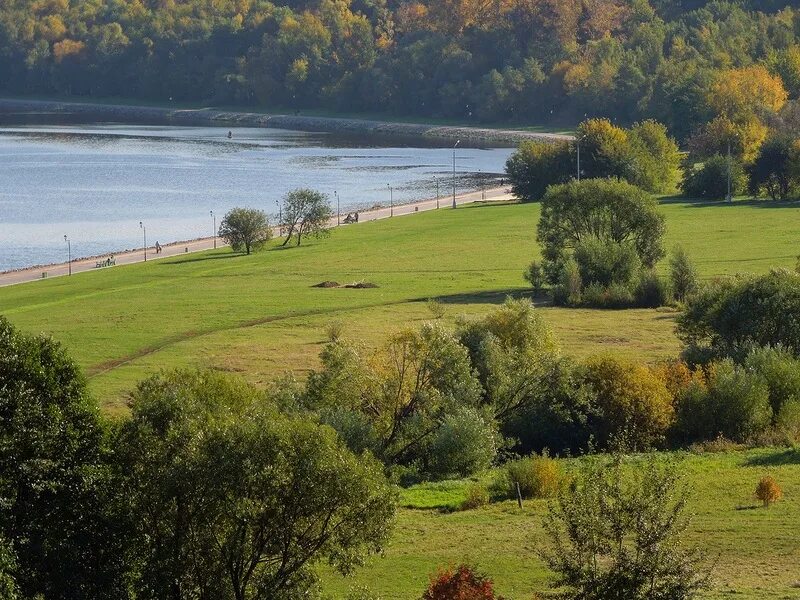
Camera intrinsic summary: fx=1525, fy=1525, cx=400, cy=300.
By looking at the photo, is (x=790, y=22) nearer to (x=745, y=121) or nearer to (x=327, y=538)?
(x=745, y=121)

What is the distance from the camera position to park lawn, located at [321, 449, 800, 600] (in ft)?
78.0

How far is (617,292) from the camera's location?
57344mm

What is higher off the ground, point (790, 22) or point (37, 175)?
point (790, 22)

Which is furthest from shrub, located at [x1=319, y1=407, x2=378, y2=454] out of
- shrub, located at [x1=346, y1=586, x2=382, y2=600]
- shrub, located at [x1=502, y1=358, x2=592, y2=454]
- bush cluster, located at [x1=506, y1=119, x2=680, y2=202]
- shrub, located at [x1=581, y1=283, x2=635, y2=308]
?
bush cluster, located at [x1=506, y1=119, x2=680, y2=202]

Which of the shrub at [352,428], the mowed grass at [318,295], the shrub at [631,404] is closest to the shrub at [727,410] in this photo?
the shrub at [631,404]

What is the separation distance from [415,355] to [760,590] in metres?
13.8

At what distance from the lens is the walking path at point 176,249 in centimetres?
7069

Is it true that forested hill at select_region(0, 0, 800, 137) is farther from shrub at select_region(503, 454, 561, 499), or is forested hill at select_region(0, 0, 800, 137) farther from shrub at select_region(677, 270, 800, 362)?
shrub at select_region(503, 454, 561, 499)

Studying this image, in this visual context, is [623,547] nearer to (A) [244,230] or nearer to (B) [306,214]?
(A) [244,230]

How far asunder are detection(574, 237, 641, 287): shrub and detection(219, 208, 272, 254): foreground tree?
22763mm

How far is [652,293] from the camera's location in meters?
57.2

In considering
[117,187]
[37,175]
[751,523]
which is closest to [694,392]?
[751,523]

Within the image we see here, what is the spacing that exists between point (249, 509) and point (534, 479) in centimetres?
1104

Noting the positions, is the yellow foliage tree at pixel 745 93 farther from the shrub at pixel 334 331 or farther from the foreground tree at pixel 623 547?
the foreground tree at pixel 623 547
